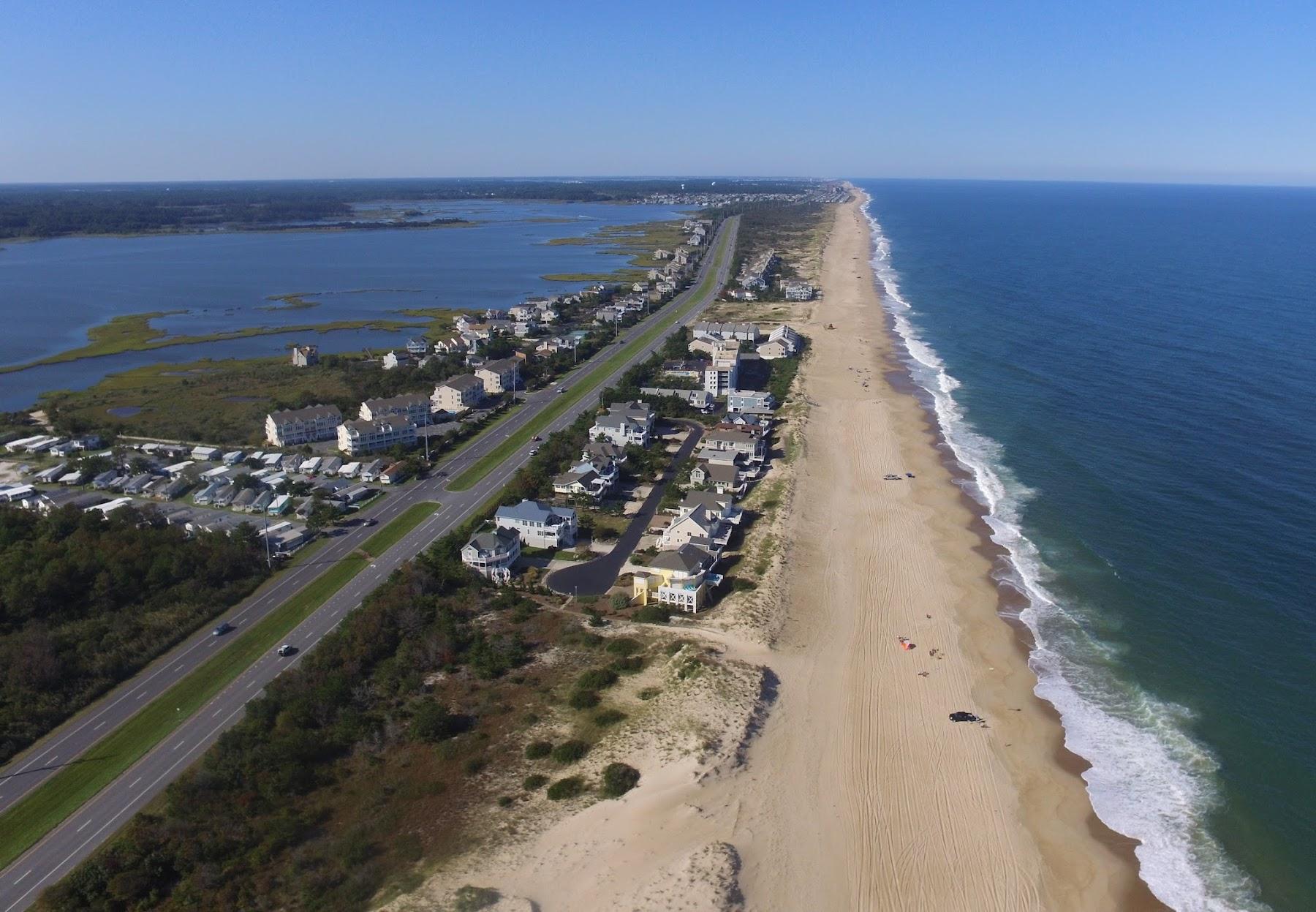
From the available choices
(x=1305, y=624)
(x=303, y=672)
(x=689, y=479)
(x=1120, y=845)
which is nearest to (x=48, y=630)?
(x=303, y=672)

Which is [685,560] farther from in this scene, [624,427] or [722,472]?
[624,427]

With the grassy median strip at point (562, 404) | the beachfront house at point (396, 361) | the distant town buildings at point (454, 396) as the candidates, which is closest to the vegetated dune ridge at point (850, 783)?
the grassy median strip at point (562, 404)

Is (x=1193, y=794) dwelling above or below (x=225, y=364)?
below

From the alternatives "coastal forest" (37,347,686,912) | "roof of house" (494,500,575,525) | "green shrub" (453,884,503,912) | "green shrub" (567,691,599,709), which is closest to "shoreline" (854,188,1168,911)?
"coastal forest" (37,347,686,912)

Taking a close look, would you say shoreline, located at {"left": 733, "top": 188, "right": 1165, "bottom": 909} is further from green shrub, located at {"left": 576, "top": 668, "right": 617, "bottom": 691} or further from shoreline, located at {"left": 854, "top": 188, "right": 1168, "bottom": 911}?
green shrub, located at {"left": 576, "top": 668, "right": 617, "bottom": 691}

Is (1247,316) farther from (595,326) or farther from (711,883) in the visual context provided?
(711,883)

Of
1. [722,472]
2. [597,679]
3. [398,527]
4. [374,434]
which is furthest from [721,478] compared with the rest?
[374,434]
